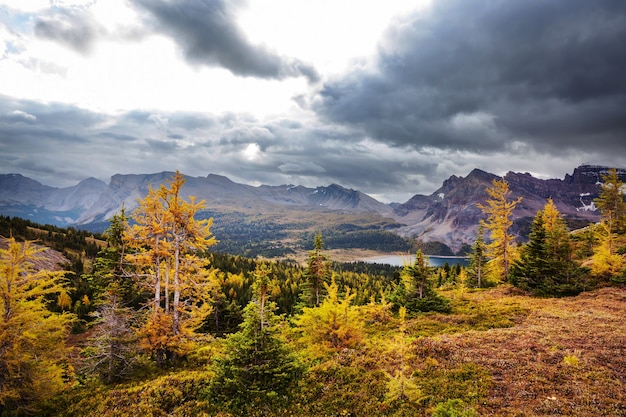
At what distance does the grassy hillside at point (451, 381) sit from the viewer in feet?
40.5

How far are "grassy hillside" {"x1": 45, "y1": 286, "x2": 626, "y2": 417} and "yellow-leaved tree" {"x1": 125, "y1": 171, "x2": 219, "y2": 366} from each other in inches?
89.6

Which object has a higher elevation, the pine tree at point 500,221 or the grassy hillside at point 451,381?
the pine tree at point 500,221

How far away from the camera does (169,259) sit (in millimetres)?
22406

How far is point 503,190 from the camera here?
42500 millimetres

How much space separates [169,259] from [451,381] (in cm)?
2036

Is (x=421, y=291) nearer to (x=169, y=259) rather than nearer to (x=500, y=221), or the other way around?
(x=500, y=221)

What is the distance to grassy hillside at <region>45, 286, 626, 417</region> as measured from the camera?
40.5 feet

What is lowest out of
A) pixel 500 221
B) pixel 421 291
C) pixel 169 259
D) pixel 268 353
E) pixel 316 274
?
pixel 421 291

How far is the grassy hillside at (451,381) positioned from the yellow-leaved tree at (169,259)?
228cm

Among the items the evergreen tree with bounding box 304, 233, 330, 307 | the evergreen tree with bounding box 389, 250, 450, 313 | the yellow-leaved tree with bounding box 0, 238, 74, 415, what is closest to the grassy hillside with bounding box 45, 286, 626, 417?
the yellow-leaved tree with bounding box 0, 238, 74, 415

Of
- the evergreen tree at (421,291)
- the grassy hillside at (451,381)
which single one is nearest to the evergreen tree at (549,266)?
the grassy hillside at (451,381)

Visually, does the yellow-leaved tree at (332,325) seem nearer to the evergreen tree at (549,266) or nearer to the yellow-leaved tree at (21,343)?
the yellow-leaved tree at (21,343)

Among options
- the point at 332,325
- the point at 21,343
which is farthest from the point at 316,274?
the point at 21,343

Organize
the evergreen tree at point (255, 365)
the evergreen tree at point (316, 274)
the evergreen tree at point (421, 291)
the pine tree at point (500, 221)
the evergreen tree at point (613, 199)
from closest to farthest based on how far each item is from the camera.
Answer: the evergreen tree at point (255, 365)
the evergreen tree at point (421, 291)
the evergreen tree at point (316, 274)
the pine tree at point (500, 221)
the evergreen tree at point (613, 199)
